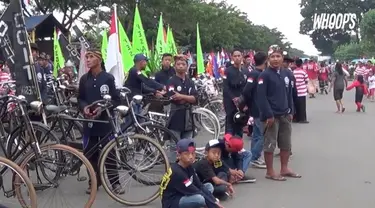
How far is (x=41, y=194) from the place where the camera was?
229 inches

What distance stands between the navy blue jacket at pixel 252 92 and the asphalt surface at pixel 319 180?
0.90 m

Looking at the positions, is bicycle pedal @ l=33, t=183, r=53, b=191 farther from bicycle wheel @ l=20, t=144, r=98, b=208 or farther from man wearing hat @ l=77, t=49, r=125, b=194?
man wearing hat @ l=77, t=49, r=125, b=194

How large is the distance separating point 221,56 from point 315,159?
1711 cm

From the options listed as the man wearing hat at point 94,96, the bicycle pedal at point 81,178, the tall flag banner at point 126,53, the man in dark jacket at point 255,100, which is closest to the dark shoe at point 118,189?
the man wearing hat at point 94,96

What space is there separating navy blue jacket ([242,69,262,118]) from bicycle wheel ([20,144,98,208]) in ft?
9.17

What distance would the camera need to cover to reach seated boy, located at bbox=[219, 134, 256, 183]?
22.1 feet

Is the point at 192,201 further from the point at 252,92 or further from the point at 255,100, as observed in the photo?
the point at 252,92

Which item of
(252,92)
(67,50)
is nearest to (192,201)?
(252,92)

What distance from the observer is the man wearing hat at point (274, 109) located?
711 cm

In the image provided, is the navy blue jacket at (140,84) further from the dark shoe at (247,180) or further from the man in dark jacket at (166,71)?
the dark shoe at (247,180)

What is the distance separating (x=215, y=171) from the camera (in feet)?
21.2

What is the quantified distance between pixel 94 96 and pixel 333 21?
79.8m

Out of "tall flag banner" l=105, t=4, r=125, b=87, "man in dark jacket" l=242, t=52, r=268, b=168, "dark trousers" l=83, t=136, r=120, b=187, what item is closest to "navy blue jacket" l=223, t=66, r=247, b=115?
A: "man in dark jacket" l=242, t=52, r=268, b=168

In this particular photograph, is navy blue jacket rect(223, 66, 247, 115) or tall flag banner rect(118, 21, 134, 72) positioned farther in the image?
tall flag banner rect(118, 21, 134, 72)
